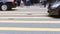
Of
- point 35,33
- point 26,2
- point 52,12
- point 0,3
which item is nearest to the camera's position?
point 35,33

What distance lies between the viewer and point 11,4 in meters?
17.2

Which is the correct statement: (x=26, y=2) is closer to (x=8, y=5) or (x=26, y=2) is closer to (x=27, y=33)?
(x=8, y=5)

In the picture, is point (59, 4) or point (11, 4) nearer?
point (59, 4)

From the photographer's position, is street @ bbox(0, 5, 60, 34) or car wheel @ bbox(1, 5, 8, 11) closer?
street @ bbox(0, 5, 60, 34)

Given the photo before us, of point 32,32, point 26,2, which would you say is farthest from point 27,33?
point 26,2

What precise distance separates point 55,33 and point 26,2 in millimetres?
15416

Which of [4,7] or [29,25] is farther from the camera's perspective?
[4,7]

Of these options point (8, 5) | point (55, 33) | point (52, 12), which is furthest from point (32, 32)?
point (8, 5)

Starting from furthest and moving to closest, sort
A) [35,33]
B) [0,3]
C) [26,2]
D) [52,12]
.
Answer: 1. [26,2]
2. [0,3]
3. [52,12]
4. [35,33]

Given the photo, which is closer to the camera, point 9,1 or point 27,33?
point 27,33

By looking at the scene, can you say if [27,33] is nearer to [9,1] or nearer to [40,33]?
[40,33]

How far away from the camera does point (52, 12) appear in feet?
41.2

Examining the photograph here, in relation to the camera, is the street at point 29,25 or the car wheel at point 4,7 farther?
the car wheel at point 4,7

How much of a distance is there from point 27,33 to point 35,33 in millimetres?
321
